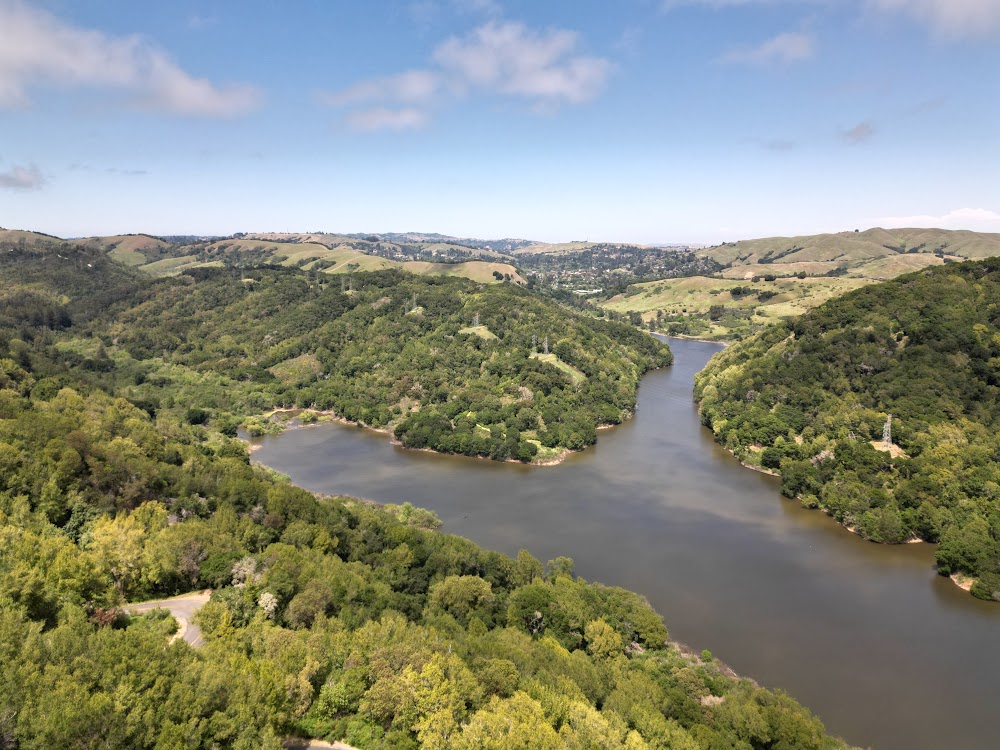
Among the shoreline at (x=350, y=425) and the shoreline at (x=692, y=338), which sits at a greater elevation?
the shoreline at (x=692, y=338)

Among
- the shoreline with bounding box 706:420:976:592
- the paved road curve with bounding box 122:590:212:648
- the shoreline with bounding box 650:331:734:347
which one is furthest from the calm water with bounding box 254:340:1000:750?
the shoreline with bounding box 650:331:734:347

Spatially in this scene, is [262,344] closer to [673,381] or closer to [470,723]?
[673,381]

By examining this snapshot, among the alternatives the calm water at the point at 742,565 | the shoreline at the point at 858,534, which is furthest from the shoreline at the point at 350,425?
the shoreline at the point at 858,534

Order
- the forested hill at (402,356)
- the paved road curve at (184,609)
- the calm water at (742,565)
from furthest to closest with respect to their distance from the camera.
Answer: the forested hill at (402,356) < the calm water at (742,565) < the paved road curve at (184,609)

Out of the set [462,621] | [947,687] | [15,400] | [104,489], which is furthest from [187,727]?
[15,400]

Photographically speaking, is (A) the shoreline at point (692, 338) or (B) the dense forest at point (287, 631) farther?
(A) the shoreline at point (692, 338)

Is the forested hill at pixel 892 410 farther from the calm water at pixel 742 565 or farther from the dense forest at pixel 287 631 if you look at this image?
the dense forest at pixel 287 631
